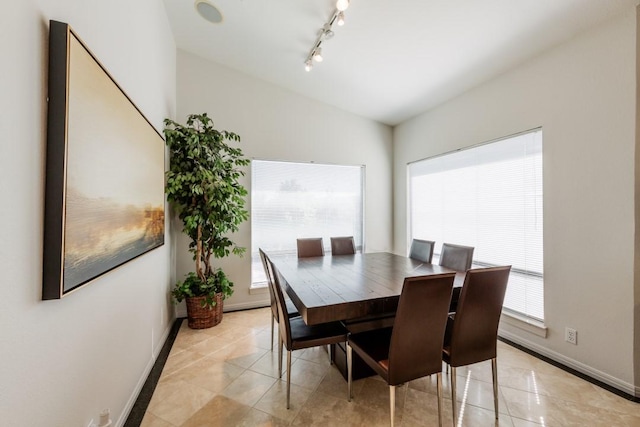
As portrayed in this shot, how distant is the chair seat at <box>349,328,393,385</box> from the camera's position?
5.03ft

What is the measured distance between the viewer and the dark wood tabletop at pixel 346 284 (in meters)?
1.61

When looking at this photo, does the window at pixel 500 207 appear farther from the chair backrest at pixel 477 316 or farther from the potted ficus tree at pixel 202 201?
the potted ficus tree at pixel 202 201

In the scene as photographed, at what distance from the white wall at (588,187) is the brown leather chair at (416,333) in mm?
1592

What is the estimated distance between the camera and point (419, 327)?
4.86ft

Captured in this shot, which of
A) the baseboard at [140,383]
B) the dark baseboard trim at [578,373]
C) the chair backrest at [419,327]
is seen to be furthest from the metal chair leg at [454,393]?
the baseboard at [140,383]

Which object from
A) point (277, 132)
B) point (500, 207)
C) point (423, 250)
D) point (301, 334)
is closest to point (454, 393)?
point (301, 334)

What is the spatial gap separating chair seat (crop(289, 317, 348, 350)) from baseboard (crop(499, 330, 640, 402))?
1965mm

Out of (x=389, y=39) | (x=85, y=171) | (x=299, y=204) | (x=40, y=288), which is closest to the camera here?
(x=40, y=288)

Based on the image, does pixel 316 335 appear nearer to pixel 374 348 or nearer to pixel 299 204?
pixel 374 348

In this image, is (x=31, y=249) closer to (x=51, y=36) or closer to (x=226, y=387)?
(x=51, y=36)

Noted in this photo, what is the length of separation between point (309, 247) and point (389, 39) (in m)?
2.40

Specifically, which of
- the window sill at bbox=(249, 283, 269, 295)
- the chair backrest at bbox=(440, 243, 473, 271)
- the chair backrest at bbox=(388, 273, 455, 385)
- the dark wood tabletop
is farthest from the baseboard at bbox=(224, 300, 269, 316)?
the chair backrest at bbox=(388, 273, 455, 385)

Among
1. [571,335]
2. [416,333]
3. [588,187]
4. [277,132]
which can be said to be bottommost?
[571,335]

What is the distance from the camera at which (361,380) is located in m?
2.12
